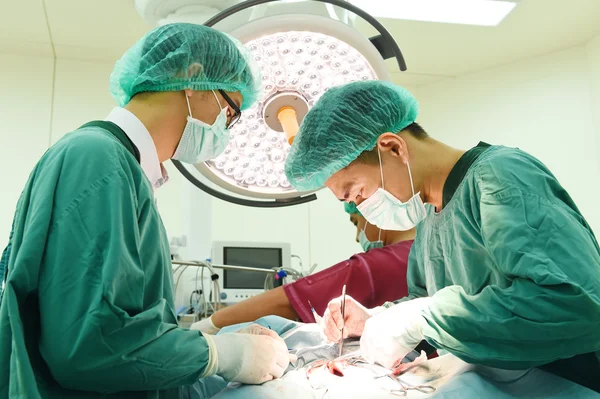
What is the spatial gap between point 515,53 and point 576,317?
281cm

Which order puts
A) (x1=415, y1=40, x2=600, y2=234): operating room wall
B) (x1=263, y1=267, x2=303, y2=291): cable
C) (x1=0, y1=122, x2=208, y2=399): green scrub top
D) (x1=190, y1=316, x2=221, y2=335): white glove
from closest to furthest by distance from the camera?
1. (x1=0, y1=122, x2=208, y2=399): green scrub top
2. (x1=190, y1=316, x2=221, y2=335): white glove
3. (x1=263, y1=267, x2=303, y2=291): cable
4. (x1=415, y1=40, x2=600, y2=234): operating room wall

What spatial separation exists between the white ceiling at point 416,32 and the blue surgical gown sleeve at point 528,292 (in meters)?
2.14

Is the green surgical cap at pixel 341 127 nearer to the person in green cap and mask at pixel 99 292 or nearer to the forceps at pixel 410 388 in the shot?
the person in green cap and mask at pixel 99 292

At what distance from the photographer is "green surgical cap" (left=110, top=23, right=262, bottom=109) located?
1.25 m

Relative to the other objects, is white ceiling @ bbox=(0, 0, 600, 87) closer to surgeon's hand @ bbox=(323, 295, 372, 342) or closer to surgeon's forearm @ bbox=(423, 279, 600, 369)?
surgeon's hand @ bbox=(323, 295, 372, 342)

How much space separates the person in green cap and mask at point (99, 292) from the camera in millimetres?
847

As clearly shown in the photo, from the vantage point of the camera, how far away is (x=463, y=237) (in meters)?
1.24

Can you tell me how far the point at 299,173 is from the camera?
1373 millimetres

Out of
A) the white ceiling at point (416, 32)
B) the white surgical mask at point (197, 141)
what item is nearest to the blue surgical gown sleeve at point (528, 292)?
the white surgical mask at point (197, 141)

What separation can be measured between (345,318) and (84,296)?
0.85 metres

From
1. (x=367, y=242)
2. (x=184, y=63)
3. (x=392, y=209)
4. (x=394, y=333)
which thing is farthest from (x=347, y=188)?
(x=367, y=242)

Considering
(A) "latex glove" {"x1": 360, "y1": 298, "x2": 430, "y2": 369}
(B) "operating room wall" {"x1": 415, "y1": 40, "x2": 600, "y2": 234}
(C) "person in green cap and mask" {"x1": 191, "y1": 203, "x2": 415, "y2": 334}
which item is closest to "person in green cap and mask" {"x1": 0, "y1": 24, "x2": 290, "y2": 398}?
(A) "latex glove" {"x1": 360, "y1": 298, "x2": 430, "y2": 369}

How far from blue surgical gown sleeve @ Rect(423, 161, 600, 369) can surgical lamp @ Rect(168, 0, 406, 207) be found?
1.44ft

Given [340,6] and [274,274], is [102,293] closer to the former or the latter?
[340,6]
